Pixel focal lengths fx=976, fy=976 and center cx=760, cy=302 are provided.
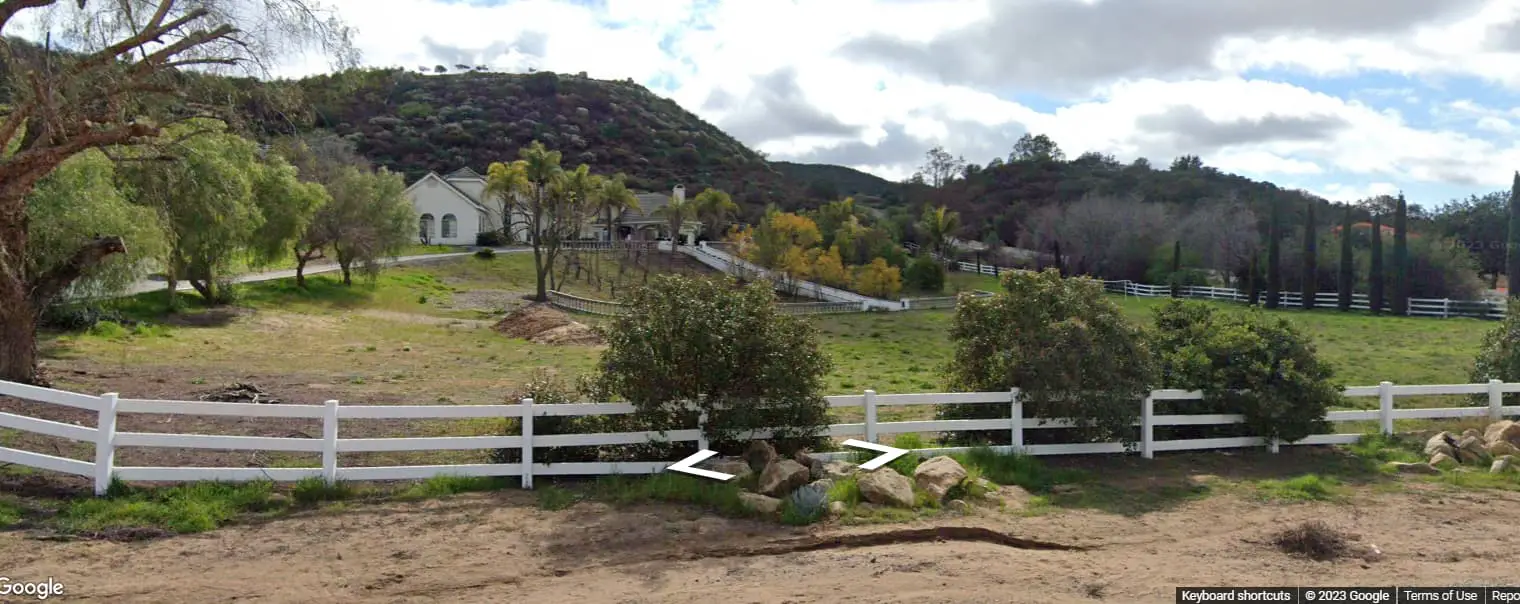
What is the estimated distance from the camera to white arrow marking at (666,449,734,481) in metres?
9.42

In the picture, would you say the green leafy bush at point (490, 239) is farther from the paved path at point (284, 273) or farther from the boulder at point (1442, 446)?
the boulder at point (1442, 446)

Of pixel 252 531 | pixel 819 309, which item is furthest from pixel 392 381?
pixel 819 309

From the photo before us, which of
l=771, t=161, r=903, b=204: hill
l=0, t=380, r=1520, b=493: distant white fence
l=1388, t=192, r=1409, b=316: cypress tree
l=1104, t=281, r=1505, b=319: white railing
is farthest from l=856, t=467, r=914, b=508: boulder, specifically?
l=771, t=161, r=903, b=204: hill

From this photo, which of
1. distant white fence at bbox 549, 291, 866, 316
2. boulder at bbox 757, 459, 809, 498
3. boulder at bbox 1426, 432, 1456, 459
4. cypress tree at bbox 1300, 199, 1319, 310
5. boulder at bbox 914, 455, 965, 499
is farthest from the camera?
cypress tree at bbox 1300, 199, 1319, 310

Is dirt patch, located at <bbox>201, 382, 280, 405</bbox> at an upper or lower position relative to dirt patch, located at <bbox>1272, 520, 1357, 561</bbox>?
upper

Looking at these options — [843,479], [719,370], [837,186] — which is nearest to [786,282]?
[719,370]

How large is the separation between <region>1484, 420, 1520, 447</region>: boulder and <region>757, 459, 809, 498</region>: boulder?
9070 mm

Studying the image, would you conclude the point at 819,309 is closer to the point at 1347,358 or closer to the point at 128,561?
the point at 1347,358

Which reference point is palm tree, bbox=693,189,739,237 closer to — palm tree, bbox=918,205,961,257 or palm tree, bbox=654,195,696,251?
palm tree, bbox=654,195,696,251

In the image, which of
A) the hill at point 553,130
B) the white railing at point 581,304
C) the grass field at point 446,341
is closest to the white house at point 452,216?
the white railing at point 581,304

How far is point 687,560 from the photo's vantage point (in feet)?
25.3

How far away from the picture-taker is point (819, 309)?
50562mm

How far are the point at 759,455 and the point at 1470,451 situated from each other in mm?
8840

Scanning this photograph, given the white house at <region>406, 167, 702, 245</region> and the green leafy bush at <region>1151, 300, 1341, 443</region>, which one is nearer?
the green leafy bush at <region>1151, 300, 1341, 443</region>
